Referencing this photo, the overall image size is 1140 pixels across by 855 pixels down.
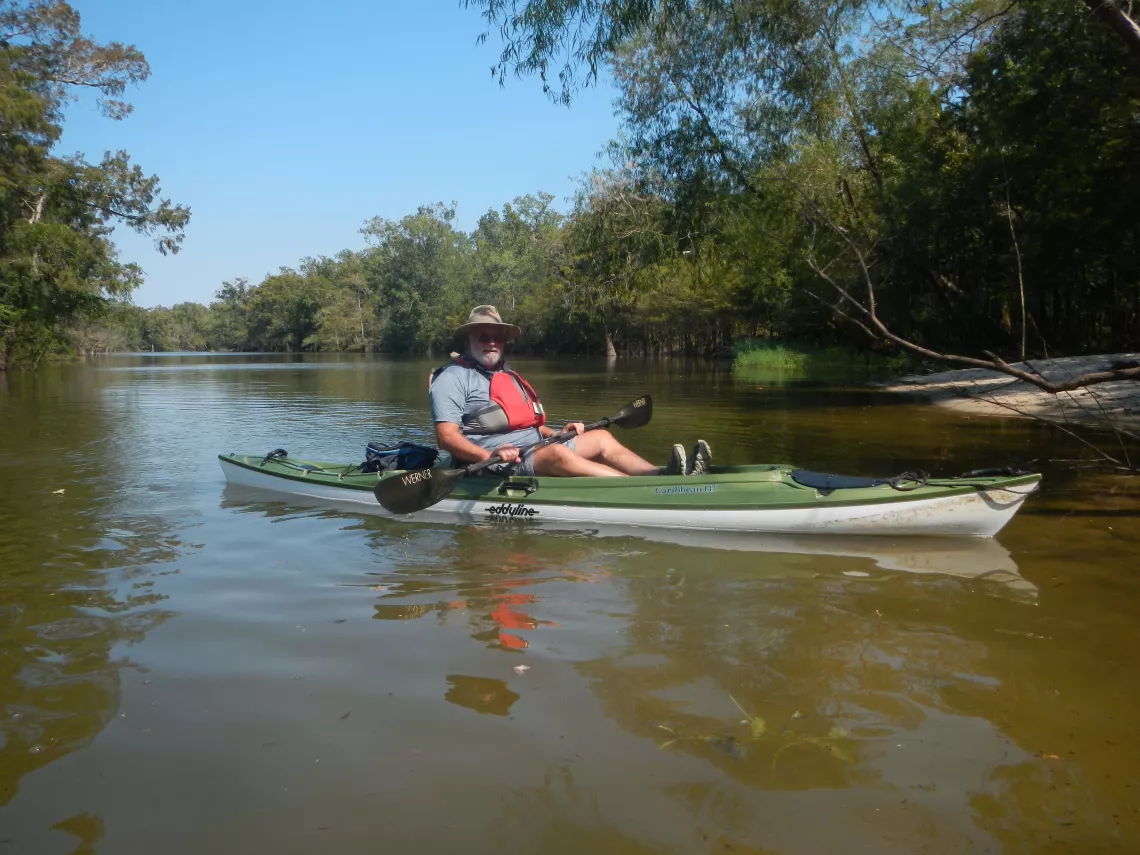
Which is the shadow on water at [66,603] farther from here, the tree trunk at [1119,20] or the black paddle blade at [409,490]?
the tree trunk at [1119,20]

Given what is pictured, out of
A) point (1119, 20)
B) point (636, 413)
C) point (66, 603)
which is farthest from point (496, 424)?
point (1119, 20)

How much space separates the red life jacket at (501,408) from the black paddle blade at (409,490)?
0.49m

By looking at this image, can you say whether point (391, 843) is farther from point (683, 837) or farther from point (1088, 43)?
point (1088, 43)

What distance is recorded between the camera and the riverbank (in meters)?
11.3

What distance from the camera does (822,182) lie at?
18.0 m

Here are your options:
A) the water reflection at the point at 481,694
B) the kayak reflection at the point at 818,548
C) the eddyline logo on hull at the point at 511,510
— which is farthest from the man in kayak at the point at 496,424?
the water reflection at the point at 481,694

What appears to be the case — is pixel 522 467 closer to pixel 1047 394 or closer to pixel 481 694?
pixel 481 694

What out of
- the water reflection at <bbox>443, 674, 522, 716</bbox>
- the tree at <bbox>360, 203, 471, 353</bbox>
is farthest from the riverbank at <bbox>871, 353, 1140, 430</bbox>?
the tree at <bbox>360, 203, 471, 353</bbox>

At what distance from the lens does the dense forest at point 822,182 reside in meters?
8.59

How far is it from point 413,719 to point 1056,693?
95.1 inches

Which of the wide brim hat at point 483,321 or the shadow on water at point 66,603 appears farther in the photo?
the wide brim hat at point 483,321

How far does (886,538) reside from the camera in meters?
5.41

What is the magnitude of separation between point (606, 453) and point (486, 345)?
1.23 meters

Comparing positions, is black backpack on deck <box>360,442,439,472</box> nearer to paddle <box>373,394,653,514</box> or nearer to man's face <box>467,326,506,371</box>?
paddle <box>373,394,653,514</box>
